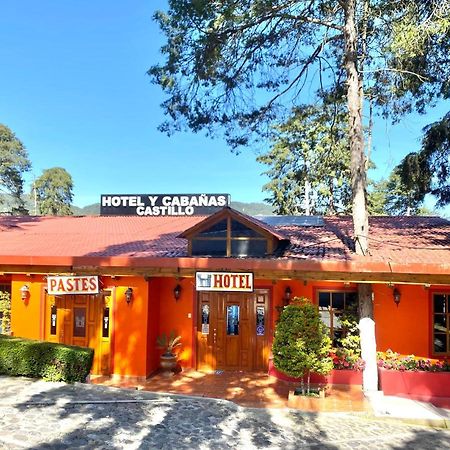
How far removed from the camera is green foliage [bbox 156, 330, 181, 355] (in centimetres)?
1096

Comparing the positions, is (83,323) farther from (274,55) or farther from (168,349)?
(274,55)

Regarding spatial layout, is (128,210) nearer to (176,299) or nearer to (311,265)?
(176,299)

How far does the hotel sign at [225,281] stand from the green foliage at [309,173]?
55.1 ft

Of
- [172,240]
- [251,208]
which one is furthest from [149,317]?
[251,208]

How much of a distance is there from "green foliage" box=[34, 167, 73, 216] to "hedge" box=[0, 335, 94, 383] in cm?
4756

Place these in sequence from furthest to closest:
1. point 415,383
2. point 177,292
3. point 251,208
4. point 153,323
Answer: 1. point 251,208
2. point 177,292
3. point 153,323
4. point 415,383

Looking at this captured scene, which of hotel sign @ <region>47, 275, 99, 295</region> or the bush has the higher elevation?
hotel sign @ <region>47, 275, 99, 295</region>

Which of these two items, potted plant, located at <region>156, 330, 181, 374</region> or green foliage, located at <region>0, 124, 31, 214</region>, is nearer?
potted plant, located at <region>156, 330, 181, 374</region>

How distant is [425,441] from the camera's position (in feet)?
23.3

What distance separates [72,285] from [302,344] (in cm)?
552


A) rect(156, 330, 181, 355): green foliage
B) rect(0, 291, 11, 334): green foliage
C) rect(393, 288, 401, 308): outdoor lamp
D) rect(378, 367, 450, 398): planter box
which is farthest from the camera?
rect(0, 291, 11, 334): green foliage

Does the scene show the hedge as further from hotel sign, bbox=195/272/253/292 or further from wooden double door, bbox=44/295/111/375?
hotel sign, bbox=195/272/253/292

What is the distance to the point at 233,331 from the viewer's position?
11.4 m

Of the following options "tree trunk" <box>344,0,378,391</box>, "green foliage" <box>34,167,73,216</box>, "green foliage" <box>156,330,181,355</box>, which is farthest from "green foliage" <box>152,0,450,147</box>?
"green foliage" <box>34,167,73,216</box>
